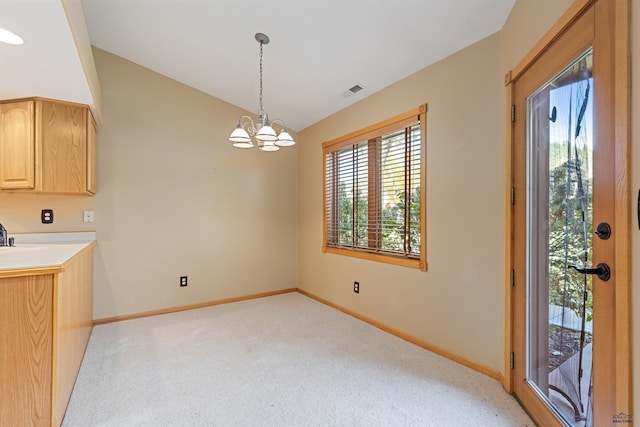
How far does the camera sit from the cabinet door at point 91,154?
2852 mm

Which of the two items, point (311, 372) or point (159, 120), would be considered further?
point (159, 120)

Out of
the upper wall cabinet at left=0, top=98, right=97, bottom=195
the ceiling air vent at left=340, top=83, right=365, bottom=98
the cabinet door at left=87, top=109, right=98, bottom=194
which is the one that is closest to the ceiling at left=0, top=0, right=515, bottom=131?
the ceiling air vent at left=340, top=83, right=365, bottom=98

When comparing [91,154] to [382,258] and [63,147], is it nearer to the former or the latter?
[63,147]

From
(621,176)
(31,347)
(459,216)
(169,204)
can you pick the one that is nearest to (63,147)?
(169,204)

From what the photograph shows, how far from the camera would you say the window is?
2.81 metres

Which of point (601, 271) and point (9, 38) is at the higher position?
point (9, 38)

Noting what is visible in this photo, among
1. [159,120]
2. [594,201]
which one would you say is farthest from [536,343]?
[159,120]

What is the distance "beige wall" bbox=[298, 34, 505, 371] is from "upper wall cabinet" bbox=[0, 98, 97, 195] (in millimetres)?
2884

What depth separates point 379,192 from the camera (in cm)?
328

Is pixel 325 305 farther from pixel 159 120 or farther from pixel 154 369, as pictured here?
pixel 159 120

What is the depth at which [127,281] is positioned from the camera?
3436 millimetres

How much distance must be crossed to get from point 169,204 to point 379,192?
2.50m

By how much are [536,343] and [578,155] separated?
1091 millimetres

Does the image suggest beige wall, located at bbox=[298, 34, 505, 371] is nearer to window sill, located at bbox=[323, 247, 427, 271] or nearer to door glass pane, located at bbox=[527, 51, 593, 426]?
window sill, located at bbox=[323, 247, 427, 271]
